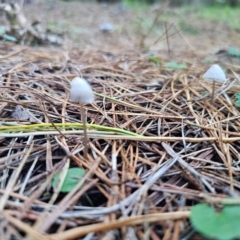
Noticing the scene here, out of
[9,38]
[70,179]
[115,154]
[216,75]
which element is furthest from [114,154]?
[9,38]

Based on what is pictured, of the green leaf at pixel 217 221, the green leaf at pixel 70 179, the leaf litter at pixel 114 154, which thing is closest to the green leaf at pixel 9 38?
the leaf litter at pixel 114 154

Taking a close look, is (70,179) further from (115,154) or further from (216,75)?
(216,75)

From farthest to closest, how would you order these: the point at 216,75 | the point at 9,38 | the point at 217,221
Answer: the point at 9,38 < the point at 216,75 < the point at 217,221

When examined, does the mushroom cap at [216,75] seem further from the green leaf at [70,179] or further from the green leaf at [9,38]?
the green leaf at [9,38]

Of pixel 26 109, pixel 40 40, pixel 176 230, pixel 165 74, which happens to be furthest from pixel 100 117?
pixel 40 40

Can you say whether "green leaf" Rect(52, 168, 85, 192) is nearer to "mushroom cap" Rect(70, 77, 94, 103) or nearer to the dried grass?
the dried grass

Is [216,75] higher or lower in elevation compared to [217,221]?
higher

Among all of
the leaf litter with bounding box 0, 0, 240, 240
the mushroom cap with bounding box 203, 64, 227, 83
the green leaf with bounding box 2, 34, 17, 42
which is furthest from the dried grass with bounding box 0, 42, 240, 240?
the green leaf with bounding box 2, 34, 17, 42

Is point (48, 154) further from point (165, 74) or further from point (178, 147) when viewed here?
point (165, 74)
